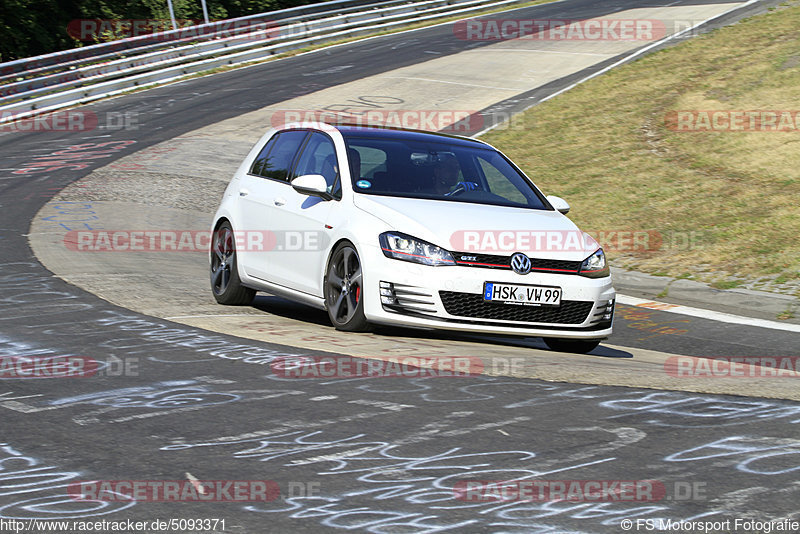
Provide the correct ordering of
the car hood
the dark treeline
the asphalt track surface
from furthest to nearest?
the dark treeline < the car hood < the asphalt track surface

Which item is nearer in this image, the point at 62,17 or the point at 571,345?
the point at 571,345

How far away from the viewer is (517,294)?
760cm

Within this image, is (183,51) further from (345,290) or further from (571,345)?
(571,345)

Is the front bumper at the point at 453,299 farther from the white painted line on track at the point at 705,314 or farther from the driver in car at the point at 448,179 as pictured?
the white painted line on track at the point at 705,314

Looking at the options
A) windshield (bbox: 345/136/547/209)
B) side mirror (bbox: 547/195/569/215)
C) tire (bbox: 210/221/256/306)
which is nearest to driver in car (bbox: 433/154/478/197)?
windshield (bbox: 345/136/547/209)

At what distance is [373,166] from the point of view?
860 centimetres

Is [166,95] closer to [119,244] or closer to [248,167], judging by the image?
[119,244]

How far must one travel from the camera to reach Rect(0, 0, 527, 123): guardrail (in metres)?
28.1

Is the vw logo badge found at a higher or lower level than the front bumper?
higher

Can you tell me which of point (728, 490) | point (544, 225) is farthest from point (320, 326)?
point (728, 490)

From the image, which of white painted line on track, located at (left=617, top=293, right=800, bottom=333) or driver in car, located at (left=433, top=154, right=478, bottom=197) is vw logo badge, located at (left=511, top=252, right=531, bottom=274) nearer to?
driver in car, located at (left=433, top=154, right=478, bottom=197)

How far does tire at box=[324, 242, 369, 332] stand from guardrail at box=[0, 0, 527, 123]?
20.8m

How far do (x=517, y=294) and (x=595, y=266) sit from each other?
81 cm

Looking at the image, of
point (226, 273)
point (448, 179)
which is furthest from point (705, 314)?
point (226, 273)
